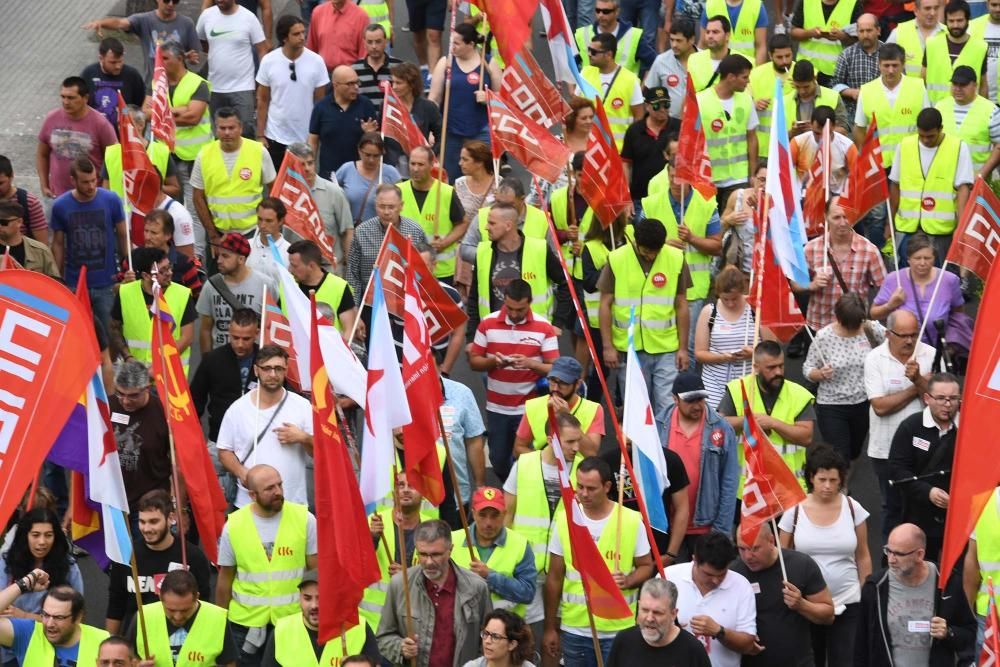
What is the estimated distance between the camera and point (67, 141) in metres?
17.1

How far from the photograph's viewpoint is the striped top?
14.8 meters

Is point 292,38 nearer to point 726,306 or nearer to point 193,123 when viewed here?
point 193,123

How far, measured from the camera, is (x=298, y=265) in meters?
14.7

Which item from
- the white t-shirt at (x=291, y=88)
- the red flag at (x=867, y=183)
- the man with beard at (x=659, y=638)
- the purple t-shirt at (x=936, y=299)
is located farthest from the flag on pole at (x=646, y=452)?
the white t-shirt at (x=291, y=88)

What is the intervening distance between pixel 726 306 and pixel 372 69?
5.32 meters

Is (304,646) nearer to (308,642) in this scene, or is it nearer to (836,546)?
(308,642)

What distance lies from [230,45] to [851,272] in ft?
21.5

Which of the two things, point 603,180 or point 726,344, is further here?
point 603,180

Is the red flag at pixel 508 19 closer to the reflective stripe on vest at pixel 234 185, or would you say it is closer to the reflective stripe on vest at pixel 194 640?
the reflective stripe on vest at pixel 234 185

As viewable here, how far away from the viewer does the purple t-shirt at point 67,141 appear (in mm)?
Answer: 17125

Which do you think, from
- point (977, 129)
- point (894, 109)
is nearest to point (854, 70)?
point (894, 109)

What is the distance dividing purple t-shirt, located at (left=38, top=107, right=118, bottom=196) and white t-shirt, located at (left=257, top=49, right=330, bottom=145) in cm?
200

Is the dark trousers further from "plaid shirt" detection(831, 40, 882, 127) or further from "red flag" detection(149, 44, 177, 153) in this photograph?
"red flag" detection(149, 44, 177, 153)

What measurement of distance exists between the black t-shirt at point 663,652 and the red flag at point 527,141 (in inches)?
232
